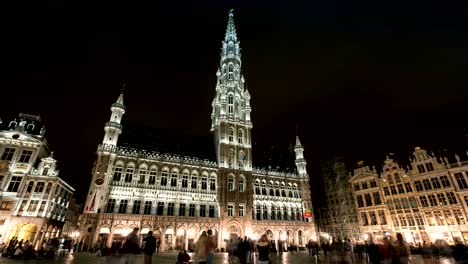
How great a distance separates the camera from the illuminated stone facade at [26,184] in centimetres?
3039

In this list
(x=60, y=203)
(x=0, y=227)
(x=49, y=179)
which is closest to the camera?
(x=0, y=227)

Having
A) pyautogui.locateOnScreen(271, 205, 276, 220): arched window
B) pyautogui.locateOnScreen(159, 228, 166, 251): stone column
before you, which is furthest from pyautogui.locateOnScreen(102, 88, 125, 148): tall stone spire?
pyautogui.locateOnScreen(271, 205, 276, 220): arched window

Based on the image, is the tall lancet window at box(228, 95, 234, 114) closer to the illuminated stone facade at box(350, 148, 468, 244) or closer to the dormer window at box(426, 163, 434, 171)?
the illuminated stone facade at box(350, 148, 468, 244)

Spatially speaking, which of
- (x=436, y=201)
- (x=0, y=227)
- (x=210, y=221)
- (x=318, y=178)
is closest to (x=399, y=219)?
(x=436, y=201)

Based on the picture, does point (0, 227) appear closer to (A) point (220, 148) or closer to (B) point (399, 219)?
(A) point (220, 148)

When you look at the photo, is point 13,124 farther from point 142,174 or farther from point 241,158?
point 241,158

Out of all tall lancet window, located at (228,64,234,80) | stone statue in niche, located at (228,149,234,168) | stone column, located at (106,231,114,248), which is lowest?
stone column, located at (106,231,114,248)

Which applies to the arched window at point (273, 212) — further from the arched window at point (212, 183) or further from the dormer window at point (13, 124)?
the dormer window at point (13, 124)

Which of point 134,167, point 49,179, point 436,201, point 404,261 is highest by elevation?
point 134,167

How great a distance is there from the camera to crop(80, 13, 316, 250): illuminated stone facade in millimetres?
32844

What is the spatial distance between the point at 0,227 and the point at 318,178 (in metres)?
56.0

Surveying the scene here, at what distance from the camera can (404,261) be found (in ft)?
28.4

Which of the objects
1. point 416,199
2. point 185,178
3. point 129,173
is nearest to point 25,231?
point 129,173

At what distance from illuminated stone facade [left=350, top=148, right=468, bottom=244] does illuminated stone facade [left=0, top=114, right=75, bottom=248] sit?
50.1 meters
